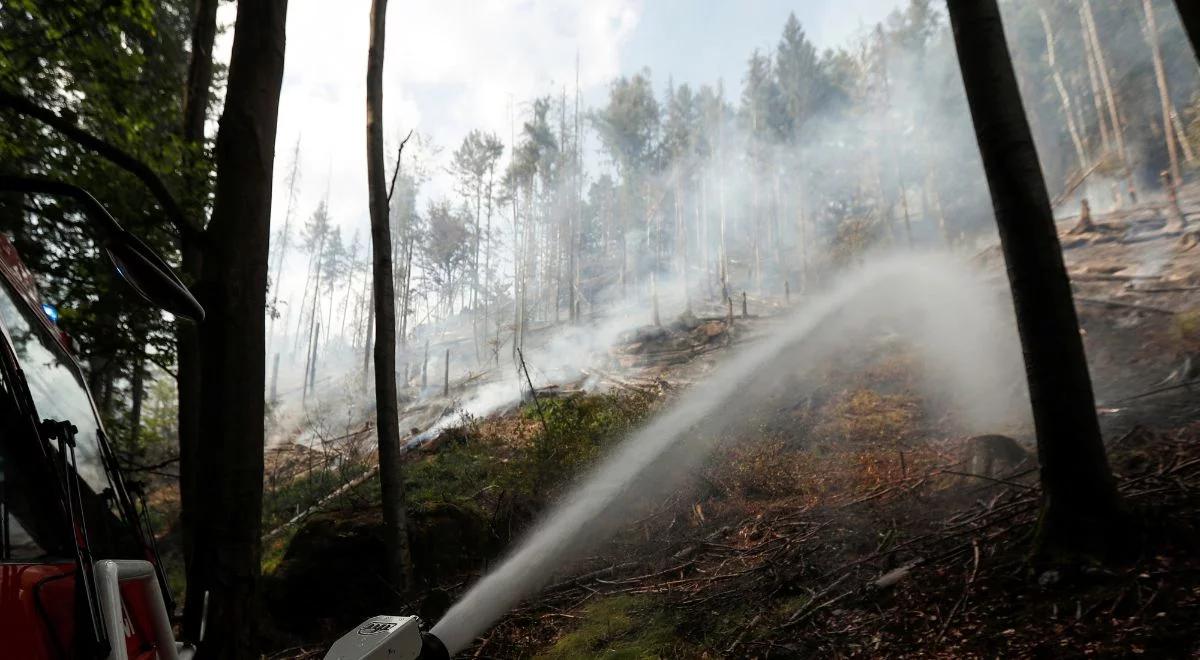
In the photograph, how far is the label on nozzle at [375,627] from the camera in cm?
222

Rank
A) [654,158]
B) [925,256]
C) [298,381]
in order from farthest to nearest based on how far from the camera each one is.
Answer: [298,381], [654,158], [925,256]

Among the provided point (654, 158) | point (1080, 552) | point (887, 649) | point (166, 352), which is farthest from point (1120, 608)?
point (654, 158)

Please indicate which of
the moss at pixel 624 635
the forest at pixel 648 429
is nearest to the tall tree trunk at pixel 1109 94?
the forest at pixel 648 429

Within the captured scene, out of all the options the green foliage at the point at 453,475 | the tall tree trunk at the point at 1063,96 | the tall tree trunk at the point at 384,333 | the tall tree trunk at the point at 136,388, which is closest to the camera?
the tall tree trunk at the point at 136,388

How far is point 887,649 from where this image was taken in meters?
3.83

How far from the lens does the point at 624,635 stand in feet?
17.2

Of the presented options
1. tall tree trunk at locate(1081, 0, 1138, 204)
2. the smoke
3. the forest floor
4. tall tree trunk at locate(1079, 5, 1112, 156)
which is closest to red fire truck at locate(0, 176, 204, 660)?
the forest floor

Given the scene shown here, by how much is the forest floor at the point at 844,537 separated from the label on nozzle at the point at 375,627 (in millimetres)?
851

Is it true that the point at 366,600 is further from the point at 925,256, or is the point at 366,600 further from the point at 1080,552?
the point at 925,256

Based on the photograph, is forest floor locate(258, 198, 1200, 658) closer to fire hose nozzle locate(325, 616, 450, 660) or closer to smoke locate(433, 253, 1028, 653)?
smoke locate(433, 253, 1028, 653)

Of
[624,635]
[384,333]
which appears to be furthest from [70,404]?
[384,333]

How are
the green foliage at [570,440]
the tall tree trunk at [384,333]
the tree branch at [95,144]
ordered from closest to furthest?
the tree branch at [95,144] < the tall tree trunk at [384,333] < the green foliage at [570,440]

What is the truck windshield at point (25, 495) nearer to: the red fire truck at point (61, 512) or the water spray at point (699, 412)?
the red fire truck at point (61, 512)

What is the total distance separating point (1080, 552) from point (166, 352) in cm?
1029
